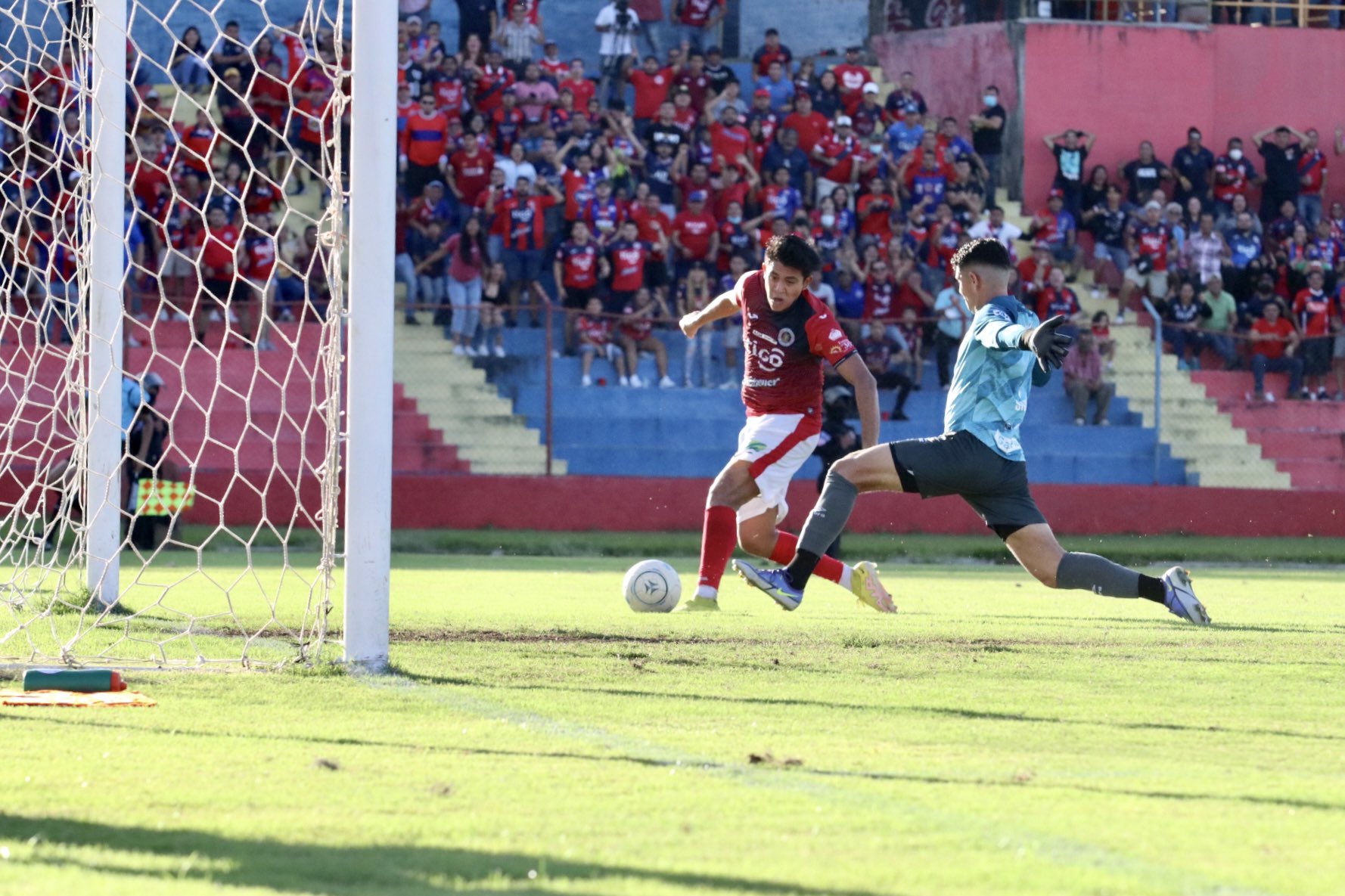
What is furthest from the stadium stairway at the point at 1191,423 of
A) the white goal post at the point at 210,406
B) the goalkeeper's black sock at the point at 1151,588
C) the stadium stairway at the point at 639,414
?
the goalkeeper's black sock at the point at 1151,588

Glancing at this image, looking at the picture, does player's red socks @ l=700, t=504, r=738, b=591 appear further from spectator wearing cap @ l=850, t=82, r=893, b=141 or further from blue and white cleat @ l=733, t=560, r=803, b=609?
spectator wearing cap @ l=850, t=82, r=893, b=141

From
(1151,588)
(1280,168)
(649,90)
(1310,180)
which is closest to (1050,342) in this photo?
(1151,588)

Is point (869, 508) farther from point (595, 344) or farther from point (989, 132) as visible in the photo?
point (989, 132)

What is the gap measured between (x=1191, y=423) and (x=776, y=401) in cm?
1243

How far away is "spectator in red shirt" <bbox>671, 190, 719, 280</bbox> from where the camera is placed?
21859mm

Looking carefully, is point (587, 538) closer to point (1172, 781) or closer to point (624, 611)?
point (624, 611)

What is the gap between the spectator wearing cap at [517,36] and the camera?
25.2m

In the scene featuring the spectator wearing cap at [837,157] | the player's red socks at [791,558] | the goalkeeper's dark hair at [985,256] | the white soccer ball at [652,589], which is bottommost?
the white soccer ball at [652,589]

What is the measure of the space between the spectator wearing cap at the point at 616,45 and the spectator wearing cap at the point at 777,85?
6.28ft

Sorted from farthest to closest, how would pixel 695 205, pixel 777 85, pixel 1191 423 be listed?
pixel 777 85, pixel 695 205, pixel 1191 423

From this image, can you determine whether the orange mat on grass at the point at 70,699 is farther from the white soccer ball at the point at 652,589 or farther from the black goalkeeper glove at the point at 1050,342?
the white soccer ball at the point at 652,589

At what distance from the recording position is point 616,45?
2569 centimetres

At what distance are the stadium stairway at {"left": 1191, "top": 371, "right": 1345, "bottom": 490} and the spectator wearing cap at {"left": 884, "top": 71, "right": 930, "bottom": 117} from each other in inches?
228

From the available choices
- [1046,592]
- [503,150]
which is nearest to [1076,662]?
[1046,592]
